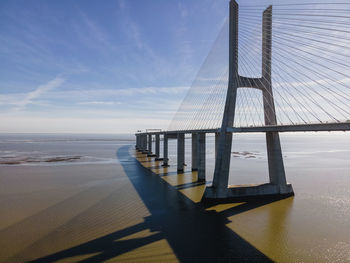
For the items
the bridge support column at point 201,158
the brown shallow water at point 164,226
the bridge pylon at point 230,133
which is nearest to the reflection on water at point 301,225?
the brown shallow water at point 164,226

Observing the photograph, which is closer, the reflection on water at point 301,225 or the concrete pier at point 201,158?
the reflection on water at point 301,225

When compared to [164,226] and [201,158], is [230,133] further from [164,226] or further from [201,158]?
[164,226]

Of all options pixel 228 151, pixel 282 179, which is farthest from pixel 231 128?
pixel 282 179

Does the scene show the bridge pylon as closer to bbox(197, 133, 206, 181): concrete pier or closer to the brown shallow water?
the brown shallow water

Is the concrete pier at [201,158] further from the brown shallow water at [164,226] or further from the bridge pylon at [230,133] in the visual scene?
the bridge pylon at [230,133]

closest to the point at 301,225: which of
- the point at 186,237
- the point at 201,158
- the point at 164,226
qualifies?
the point at 186,237
